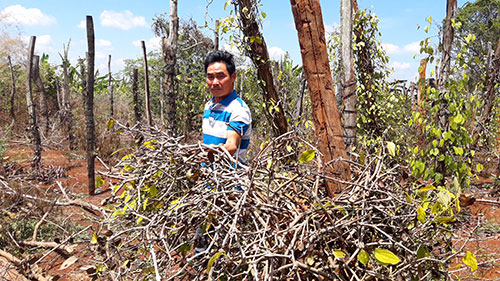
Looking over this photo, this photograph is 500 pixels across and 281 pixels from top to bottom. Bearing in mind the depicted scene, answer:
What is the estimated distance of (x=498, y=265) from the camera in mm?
4051

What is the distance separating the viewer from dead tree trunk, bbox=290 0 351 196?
1.99 meters

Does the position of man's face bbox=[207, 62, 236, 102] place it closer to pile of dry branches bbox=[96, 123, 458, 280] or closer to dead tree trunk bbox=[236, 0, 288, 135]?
pile of dry branches bbox=[96, 123, 458, 280]

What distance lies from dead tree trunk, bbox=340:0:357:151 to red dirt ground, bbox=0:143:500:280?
1.01 metres

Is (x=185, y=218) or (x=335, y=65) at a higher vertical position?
(x=335, y=65)

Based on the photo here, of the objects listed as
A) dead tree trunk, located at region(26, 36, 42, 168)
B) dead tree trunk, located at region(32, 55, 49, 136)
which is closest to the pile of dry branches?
dead tree trunk, located at region(26, 36, 42, 168)

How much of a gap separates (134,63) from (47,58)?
5.52m

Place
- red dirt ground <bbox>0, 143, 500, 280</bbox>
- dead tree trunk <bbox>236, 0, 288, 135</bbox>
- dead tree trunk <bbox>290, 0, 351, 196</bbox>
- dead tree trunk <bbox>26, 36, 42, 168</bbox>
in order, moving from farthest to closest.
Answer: dead tree trunk <bbox>26, 36, 42, 168</bbox> → dead tree trunk <bbox>236, 0, 288, 135</bbox> → red dirt ground <bbox>0, 143, 500, 280</bbox> → dead tree trunk <bbox>290, 0, 351, 196</bbox>

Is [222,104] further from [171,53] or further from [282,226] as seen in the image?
[171,53]

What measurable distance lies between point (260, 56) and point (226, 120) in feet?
7.51

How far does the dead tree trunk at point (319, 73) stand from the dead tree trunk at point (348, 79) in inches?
32.5

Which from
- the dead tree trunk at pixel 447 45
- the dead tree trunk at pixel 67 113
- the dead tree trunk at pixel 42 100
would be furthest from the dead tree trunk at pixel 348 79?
the dead tree trunk at pixel 42 100

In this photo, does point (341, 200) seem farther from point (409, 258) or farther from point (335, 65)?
point (335, 65)

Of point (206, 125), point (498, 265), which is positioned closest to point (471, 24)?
point (498, 265)

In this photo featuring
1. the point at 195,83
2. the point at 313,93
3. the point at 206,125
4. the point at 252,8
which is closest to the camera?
the point at 313,93
